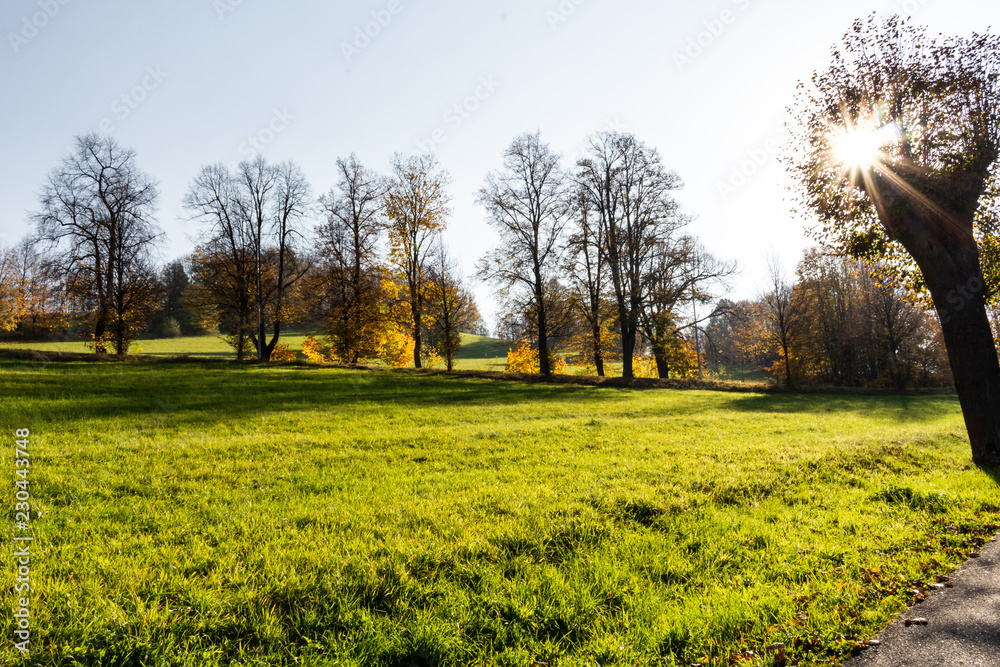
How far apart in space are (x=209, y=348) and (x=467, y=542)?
6470 centimetres

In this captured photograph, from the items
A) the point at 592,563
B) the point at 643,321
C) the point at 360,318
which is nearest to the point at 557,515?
the point at 592,563

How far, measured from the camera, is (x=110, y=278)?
2811 cm

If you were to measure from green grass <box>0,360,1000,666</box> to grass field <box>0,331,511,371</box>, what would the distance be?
2768 cm

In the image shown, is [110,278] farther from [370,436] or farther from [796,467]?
[796,467]

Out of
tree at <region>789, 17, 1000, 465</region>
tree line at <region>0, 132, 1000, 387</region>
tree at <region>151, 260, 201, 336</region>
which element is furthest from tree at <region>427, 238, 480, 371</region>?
tree at <region>151, 260, 201, 336</region>

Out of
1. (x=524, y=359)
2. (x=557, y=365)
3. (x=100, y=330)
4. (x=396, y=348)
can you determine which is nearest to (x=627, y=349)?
(x=557, y=365)

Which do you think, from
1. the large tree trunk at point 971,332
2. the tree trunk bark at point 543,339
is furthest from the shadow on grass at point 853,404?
the tree trunk bark at point 543,339

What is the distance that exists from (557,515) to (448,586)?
Result: 83.4 inches

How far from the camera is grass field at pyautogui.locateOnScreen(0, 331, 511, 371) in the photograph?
4456 centimetres

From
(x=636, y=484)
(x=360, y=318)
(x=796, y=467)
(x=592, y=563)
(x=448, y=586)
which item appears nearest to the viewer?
(x=448, y=586)

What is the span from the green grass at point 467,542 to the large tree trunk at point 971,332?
78 centimetres

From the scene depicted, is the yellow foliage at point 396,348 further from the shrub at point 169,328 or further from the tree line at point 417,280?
the shrub at point 169,328

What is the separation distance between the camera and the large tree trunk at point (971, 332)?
937 cm

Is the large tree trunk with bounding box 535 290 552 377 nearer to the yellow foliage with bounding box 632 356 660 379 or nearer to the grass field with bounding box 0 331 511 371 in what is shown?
the grass field with bounding box 0 331 511 371
